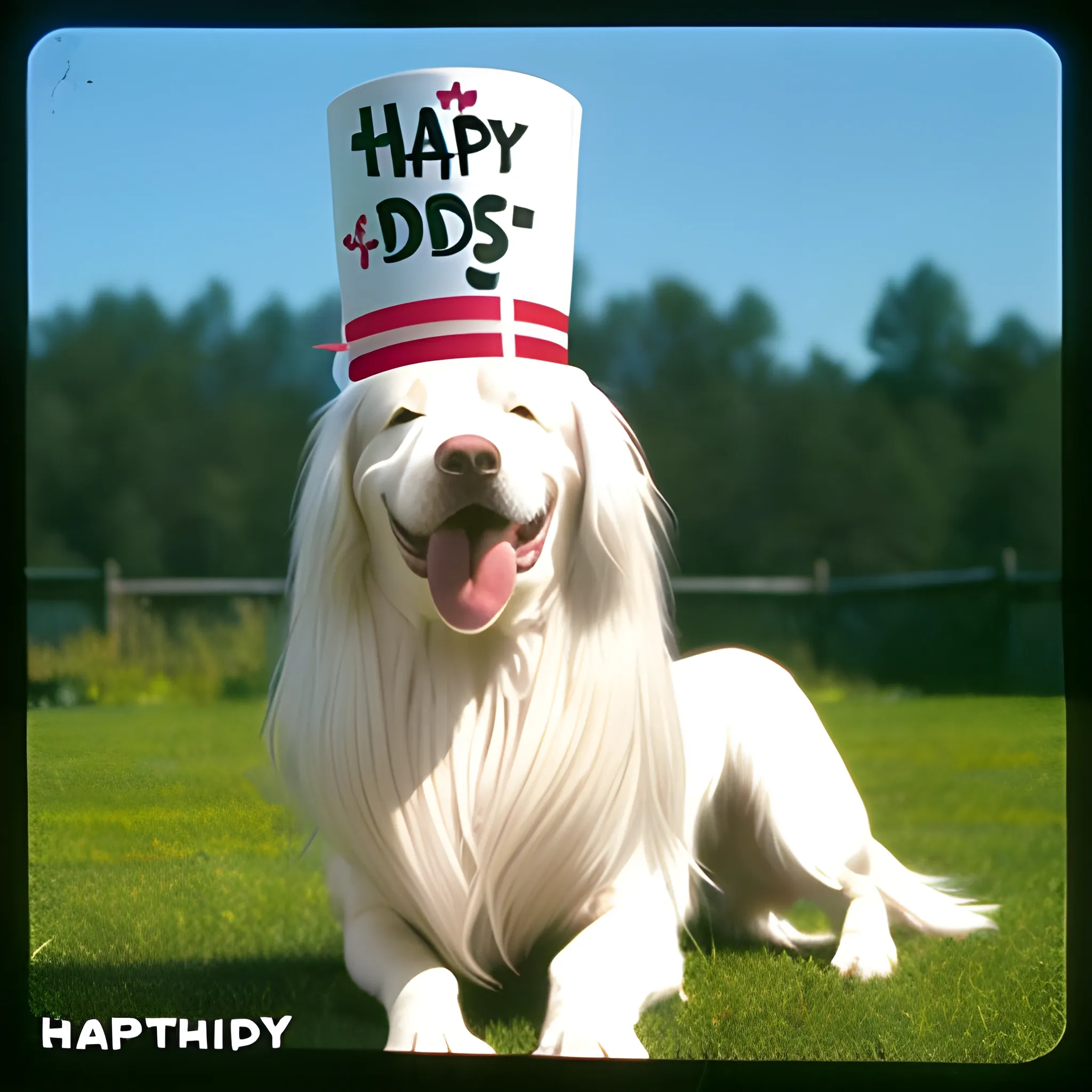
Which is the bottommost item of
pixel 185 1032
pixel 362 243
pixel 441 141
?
pixel 185 1032

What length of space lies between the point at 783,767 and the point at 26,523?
1317 millimetres

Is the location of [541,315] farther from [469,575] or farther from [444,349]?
[469,575]

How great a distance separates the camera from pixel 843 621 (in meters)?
2.23

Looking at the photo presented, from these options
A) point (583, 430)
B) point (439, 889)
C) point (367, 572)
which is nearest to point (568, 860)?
point (439, 889)

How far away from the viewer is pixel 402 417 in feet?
6.43

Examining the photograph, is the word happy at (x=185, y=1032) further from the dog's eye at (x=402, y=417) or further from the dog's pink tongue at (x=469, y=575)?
the dog's eye at (x=402, y=417)

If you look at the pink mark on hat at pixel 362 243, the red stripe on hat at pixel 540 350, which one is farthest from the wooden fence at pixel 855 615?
the pink mark on hat at pixel 362 243

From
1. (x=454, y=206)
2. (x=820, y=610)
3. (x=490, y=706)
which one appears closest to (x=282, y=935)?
(x=490, y=706)

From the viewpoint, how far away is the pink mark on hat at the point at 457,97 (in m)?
1.93

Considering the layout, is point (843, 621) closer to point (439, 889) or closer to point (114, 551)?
point (439, 889)

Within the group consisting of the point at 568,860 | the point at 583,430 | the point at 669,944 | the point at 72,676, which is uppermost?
the point at 583,430

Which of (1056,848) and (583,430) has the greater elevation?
(583,430)

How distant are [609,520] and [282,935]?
2.93ft

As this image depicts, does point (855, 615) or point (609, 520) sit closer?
point (609, 520)
